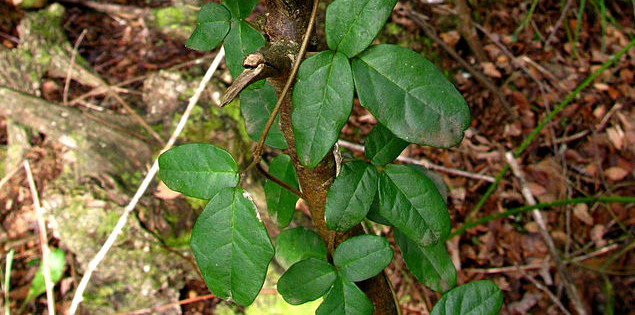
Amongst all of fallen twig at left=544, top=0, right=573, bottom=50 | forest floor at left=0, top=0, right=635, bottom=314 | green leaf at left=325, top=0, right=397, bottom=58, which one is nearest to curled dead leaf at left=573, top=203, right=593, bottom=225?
forest floor at left=0, top=0, right=635, bottom=314

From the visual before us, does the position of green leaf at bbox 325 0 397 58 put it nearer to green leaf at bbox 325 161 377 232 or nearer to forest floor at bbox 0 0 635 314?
green leaf at bbox 325 161 377 232

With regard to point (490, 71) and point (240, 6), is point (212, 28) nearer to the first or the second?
point (240, 6)

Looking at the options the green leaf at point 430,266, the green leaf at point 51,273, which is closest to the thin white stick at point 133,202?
the green leaf at point 51,273

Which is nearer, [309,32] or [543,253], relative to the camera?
[309,32]

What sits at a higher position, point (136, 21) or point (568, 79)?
point (136, 21)

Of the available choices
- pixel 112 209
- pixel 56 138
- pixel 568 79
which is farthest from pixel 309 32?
pixel 568 79

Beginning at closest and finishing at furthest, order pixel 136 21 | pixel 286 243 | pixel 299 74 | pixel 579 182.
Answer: pixel 299 74 → pixel 286 243 → pixel 579 182 → pixel 136 21

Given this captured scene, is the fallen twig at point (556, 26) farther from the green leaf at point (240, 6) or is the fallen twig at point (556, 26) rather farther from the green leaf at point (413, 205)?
the green leaf at point (240, 6)

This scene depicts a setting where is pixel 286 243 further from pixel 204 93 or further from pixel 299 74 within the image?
pixel 204 93
